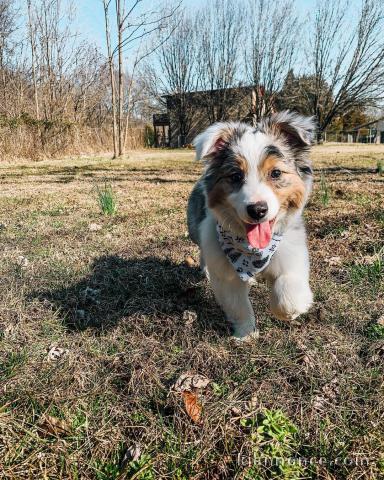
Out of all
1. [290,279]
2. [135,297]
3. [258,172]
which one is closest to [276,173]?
[258,172]

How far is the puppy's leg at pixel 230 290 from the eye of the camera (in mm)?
2725

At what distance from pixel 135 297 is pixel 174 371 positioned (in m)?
1.04

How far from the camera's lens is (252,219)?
2416 mm

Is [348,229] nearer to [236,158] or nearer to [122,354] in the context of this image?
[236,158]

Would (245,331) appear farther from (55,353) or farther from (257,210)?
(55,353)

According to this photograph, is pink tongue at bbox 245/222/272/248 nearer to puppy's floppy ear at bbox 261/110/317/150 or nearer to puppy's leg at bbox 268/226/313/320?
puppy's leg at bbox 268/226/313/320

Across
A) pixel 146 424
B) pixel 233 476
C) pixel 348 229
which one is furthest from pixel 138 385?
pixel 348 229

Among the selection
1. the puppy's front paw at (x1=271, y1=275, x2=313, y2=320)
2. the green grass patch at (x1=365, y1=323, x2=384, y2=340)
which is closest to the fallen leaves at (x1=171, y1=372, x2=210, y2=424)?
the puppy's front paw at (x1=271, y1=275, x2=313, y2=320)

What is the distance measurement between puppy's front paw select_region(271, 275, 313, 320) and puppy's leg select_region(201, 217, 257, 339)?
0.19 m

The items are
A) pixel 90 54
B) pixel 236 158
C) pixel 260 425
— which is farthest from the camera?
pixel 90 54

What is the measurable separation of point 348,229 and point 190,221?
74.2 inches

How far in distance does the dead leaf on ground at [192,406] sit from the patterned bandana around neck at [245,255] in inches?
36.6

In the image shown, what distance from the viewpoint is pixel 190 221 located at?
405cm

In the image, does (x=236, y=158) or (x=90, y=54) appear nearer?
(x=236, y=158)
